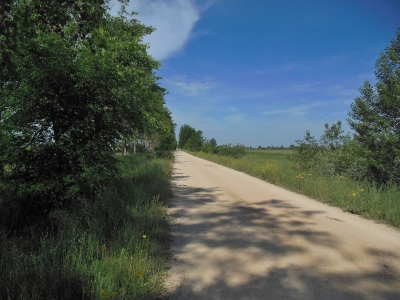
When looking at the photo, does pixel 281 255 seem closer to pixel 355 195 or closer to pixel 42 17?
pixel 355 195

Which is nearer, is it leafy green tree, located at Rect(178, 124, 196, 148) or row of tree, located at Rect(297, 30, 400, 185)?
row of tree, located at Rect(297, 30, 400, 185)

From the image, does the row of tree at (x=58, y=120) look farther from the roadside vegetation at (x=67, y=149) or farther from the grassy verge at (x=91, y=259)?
the grassy verge at (x=91, y=259)

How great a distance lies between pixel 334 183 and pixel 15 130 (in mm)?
9680

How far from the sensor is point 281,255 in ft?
13.2

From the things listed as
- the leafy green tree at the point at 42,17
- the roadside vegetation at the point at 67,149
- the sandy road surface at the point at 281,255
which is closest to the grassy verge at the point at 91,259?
the roadside vegetation at the point at 67,149

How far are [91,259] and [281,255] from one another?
2832mm

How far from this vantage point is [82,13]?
2967 millimetres

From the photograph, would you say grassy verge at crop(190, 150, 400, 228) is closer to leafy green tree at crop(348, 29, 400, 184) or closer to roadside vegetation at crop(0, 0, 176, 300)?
leafy green tree at crop(348, 29, 400, 184)

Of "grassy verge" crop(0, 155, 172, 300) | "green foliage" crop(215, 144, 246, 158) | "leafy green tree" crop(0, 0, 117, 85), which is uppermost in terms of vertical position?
"leafy green tree" crop(0, 0, 117, 85)

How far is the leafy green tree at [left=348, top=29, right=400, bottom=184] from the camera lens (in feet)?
30.8

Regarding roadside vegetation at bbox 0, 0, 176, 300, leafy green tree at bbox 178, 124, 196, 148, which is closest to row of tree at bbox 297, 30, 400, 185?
roadside vegetation at bbox 0, 0, 176, 300

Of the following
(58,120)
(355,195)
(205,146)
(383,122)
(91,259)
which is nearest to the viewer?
(91,259)

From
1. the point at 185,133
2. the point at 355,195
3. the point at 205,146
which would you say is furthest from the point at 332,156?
the point at 185,133

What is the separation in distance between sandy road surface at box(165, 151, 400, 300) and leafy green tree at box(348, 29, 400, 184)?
4441mm
